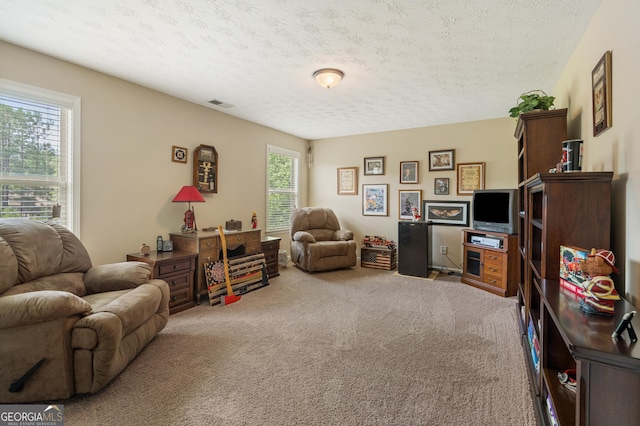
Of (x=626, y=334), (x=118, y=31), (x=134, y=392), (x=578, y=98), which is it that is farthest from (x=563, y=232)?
(x=118, y=31)

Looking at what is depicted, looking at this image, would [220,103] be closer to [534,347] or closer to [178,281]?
[178,281]

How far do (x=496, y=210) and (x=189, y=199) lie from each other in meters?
4.01

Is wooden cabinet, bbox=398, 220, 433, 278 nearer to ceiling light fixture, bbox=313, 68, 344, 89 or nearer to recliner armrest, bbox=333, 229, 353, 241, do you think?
recliner armrest, bbox=333, 229, 353, 241

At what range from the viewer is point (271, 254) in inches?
181

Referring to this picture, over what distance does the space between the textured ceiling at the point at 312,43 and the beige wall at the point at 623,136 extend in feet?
1.06

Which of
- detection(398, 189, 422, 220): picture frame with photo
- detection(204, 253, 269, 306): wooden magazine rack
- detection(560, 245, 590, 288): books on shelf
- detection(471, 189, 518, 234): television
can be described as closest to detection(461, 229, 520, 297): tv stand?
detection(471, 189, 518, 234): television

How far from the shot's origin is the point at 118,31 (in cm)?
227

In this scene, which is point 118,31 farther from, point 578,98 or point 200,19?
point 578,98

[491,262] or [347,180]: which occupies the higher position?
[347,180]

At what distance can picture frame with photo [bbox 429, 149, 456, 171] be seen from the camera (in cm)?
486

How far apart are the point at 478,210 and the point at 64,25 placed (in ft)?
15.9

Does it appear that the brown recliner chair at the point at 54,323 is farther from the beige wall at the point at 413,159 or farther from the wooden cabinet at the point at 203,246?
the beige wall at the point at 413,159

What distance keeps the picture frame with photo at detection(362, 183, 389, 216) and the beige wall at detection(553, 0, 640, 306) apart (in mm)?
3525

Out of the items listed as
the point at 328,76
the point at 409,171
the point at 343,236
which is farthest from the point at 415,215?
the point at 328,76
